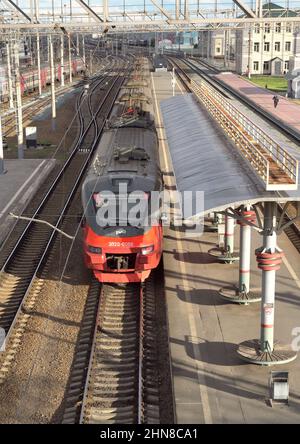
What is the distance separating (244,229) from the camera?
14297mm

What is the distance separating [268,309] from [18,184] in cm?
1723

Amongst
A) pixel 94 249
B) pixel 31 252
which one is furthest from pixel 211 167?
pixel 31 252

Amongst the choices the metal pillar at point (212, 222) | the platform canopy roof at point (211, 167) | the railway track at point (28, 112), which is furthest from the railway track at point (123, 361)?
the railway track at point (28, 112)

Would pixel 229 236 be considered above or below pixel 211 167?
below

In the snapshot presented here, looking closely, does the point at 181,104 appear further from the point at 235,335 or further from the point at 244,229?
the point at 235,335

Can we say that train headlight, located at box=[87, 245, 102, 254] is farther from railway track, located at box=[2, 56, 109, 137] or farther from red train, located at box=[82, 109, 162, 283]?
railway track, located at box=[2, 56, 109, 137]

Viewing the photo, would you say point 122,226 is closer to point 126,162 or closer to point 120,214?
point 120,214

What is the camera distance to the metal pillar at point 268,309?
11664 mm

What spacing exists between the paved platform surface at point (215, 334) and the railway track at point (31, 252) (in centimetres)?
322

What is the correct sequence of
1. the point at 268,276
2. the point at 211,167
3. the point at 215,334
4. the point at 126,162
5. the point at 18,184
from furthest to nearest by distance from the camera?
1. the point at 18,184
2. the point at 126,162
3. the point at 211,167
4. the point at 215,334
5. the point at 268,276

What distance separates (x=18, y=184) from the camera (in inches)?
1076

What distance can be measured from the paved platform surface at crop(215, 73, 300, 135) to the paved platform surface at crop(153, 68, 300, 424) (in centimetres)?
1947

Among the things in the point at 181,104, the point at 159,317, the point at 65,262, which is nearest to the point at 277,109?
the point at 181,104

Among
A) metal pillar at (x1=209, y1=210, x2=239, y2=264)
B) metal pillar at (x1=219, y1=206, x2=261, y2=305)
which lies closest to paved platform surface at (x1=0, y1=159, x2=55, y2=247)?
metal pillar at (x1=209, y1=210, x2=239, y2=264)
